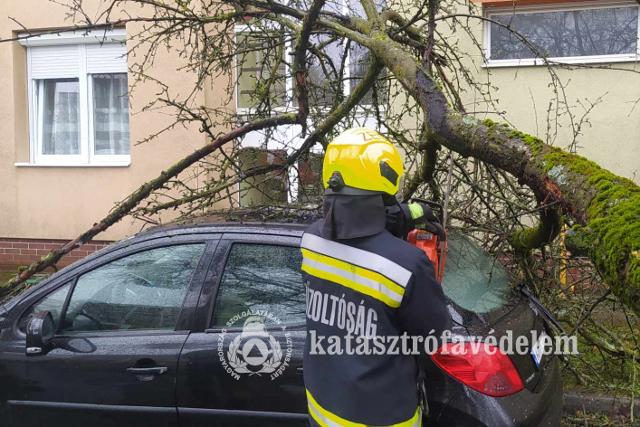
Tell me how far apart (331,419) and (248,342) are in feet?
2.48

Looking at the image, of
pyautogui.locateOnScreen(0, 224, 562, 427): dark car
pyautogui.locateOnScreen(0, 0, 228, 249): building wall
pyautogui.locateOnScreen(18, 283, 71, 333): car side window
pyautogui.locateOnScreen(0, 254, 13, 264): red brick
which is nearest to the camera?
pyautogui.locateOnScreen(0, 224, 562, 427): dark car

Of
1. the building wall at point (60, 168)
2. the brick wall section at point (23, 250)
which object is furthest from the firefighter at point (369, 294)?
the brick wall section at point (23, 250)

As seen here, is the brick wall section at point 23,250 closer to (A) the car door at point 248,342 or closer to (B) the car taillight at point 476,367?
(A) the car door at point 248,342

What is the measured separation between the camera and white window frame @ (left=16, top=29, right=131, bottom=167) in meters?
8.55

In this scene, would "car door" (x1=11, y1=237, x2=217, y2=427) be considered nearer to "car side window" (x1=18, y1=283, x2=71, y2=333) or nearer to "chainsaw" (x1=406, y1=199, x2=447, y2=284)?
"car side window" (x1=18, y1=283, x2=71, y2=333)

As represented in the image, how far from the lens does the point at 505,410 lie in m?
2.40

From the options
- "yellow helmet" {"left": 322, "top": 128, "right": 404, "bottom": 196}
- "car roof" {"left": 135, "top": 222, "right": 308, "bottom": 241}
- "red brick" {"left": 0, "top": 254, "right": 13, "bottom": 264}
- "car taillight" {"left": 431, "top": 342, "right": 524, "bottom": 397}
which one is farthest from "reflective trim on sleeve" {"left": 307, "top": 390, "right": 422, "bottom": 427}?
"red brick" {"left": 0, "top": 254, "right": 13, "bottom": 264}

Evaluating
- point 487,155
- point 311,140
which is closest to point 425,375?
point 487,155

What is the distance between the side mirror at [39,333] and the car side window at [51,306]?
0.29ft

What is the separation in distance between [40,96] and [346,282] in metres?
8.32

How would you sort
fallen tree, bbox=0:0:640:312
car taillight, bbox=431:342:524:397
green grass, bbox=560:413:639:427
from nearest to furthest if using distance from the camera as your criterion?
fallen tree, bbox=0:0:640:312
car taillight, bbox=431:342:524:397
green grass, bbox=560:413:639:427

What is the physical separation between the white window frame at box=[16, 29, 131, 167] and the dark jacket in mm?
6897

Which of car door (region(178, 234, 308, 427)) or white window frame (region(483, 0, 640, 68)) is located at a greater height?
white window frame (region(483, 0, 640, 68))

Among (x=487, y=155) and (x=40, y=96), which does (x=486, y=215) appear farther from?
(x=40, y=96)
